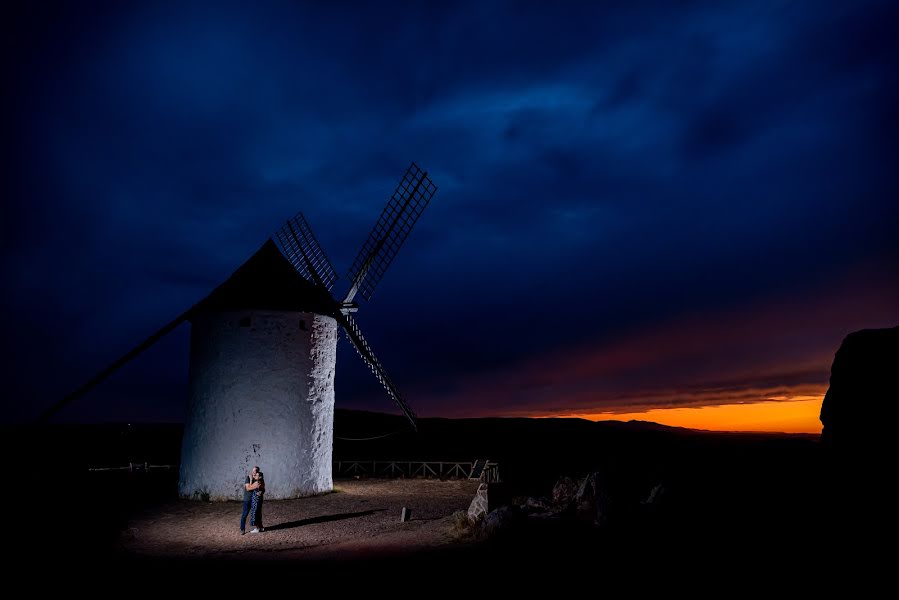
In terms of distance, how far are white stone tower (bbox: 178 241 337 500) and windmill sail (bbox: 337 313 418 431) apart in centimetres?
110

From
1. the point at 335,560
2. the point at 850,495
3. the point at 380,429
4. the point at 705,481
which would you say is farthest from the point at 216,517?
the point at 380,429

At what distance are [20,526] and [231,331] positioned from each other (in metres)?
8.04

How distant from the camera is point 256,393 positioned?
56.7ft

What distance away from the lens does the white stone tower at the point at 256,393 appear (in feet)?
56.0

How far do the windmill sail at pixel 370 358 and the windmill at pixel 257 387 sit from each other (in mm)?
713

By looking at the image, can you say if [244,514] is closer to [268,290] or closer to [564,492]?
[564,492]

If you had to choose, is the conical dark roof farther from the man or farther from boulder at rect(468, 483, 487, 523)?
boulder at rect(468, 483, 487, 523)

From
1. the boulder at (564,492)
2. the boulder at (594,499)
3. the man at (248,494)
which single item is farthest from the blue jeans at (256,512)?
the boulder at (594,499)

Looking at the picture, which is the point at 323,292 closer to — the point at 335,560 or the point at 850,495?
the point at 335,560

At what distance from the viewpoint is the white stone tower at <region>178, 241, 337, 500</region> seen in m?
17.1

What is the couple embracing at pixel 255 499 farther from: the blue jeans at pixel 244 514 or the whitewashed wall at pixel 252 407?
the whitewashed wall at pixel 252 407

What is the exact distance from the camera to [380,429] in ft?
237

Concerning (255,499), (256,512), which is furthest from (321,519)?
(255,499)

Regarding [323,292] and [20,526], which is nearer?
[20,526]
